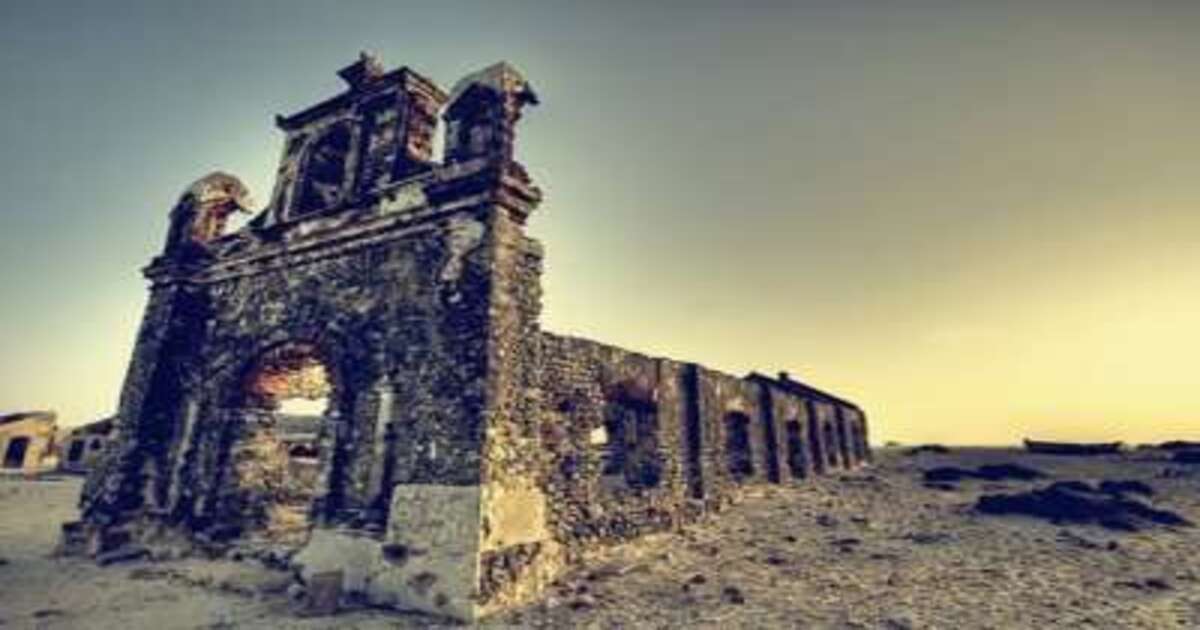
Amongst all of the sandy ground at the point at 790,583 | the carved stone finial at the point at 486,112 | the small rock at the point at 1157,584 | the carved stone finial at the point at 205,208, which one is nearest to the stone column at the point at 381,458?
the sandy ground at the point at 790,583

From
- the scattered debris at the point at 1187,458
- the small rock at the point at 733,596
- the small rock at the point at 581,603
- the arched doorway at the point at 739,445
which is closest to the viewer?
the small rock at the point at 581,603

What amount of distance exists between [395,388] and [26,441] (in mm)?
30807

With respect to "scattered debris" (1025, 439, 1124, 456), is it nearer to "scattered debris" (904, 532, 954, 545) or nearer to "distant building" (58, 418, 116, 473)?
"scattered debris" (904, 532, 954, 545)

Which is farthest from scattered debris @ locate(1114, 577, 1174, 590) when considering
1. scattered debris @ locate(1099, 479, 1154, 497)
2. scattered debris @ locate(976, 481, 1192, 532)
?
scattered debris @ locate(1099, 479, 1154, 497)

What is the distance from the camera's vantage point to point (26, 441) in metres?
27.3

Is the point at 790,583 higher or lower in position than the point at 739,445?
lower

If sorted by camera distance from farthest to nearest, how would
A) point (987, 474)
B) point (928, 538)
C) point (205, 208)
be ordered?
point (987, 474) < point (205, 208) < point (928, 538)

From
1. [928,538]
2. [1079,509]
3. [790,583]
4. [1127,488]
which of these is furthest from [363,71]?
[1127,488]

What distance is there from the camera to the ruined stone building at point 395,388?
637 centimetres

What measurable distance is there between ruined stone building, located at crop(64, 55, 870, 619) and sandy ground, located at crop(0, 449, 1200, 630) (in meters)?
0.60

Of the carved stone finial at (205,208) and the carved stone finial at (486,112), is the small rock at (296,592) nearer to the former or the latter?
the carved stone finial at (486,112)

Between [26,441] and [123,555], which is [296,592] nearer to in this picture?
[123,555]

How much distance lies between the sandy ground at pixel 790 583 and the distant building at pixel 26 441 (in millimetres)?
21867

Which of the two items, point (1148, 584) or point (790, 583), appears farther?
point (790, 583)
